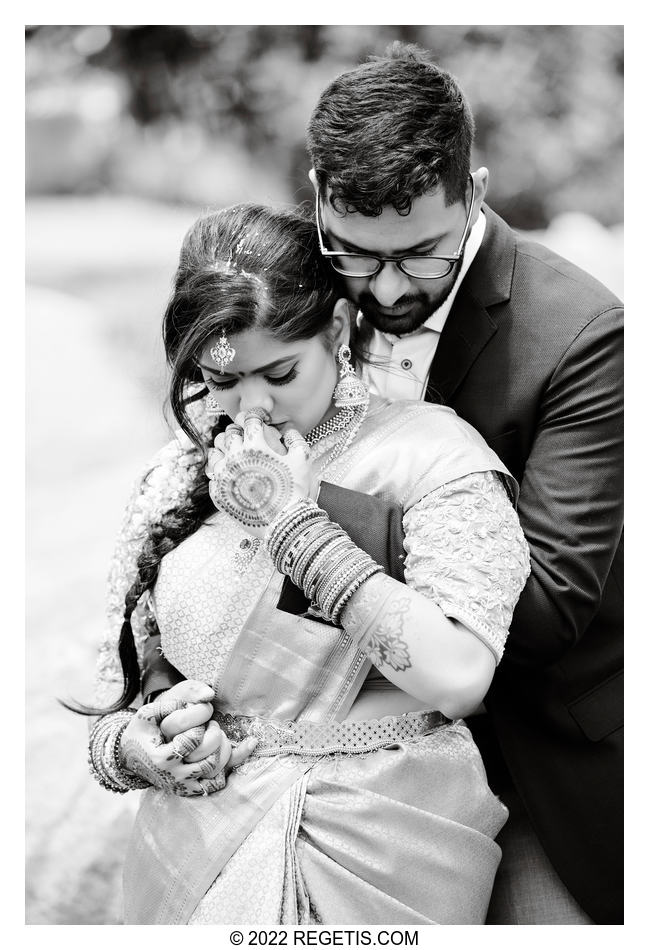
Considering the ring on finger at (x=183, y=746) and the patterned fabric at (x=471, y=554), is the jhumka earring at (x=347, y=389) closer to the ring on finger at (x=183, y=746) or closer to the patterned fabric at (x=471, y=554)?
the patterned fabric at (x=471, y=554)

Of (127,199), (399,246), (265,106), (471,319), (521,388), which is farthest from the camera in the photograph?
(127,199)

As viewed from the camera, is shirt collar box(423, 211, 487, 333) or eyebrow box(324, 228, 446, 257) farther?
shirt collar box(423, 211, 487, 333)

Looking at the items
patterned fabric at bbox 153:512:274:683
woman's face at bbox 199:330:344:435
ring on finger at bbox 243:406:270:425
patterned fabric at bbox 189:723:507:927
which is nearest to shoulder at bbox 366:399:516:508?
woman's face at bbox 199:330:344:435

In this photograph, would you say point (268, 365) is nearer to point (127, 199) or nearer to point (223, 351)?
point (223, 351)

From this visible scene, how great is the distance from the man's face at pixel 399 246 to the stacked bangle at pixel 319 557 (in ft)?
2.42

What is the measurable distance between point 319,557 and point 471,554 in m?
0.32

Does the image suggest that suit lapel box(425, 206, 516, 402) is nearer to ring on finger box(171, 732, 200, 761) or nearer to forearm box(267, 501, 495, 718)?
forearm box(267, 501, 495, 718)

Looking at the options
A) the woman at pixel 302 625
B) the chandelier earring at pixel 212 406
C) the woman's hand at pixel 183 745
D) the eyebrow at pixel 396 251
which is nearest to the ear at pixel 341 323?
the woman at pixel 302 625

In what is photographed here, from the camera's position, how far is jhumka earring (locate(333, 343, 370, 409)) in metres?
2.37

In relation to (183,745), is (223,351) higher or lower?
higher

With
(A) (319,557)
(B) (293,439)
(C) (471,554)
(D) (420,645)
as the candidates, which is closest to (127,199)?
(B) (293,439)

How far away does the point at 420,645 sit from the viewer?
6.17 feet

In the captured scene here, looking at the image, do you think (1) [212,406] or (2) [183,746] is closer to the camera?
(2) [183,746]

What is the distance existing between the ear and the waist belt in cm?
93
